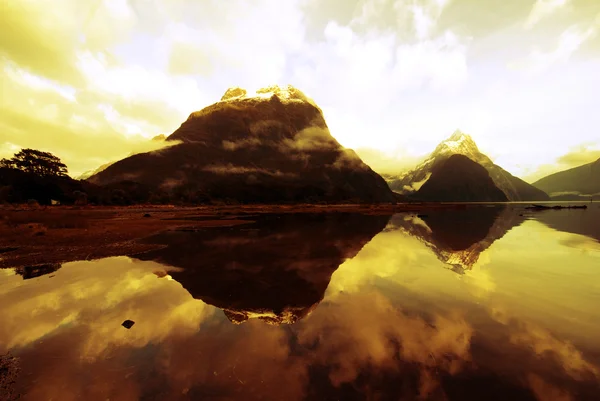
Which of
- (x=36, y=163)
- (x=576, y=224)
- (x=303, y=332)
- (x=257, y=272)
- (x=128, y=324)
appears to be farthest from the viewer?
(x=36, y=163)

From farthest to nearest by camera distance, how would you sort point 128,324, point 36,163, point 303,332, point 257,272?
point 36,163
point 257,272
point 128,324
point 303,332

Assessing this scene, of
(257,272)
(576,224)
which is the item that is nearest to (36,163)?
(257,272)

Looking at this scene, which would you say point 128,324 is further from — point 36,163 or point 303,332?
point 36,163

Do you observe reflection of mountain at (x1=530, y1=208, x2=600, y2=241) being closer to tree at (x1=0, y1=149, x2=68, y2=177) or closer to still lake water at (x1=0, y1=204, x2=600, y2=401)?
still lake water at (x1=0, y1=204, x2=600, y2=401)

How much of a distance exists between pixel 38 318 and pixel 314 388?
11.3 meters

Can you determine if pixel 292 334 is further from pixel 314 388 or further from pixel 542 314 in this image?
pixel 542 314

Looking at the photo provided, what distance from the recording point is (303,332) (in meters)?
9.98

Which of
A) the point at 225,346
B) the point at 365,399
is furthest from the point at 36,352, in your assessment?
the point at 365,399

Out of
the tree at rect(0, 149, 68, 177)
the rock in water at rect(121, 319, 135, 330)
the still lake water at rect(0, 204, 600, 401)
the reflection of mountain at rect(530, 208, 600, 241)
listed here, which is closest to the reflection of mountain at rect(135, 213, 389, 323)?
the still lake water at rect(0, 204, 600, 401)

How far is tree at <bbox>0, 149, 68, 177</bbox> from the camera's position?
145 m

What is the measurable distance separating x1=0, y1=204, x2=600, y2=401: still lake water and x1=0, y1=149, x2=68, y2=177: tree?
18444 cm

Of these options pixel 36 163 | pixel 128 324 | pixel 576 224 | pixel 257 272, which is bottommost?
pixel 576 224

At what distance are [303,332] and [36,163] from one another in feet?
672

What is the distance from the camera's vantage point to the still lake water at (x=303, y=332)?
692 cm
